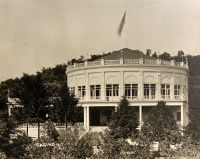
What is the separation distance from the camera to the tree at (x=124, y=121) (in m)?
35.6

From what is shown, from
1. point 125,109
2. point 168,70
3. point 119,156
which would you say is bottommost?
point 119,156

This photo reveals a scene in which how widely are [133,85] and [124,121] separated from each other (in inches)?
503

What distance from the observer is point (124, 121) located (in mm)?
37219

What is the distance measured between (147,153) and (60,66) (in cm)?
6347

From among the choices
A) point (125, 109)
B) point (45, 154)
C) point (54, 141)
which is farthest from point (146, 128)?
point (45, 154)

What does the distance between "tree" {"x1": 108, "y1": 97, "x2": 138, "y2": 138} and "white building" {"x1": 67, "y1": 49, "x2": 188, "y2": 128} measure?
9750 millimetres

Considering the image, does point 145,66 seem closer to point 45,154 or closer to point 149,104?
point 149,104

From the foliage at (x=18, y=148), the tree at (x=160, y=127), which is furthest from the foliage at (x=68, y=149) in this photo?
the tree at (x=160, y=127)

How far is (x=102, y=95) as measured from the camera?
49.8m

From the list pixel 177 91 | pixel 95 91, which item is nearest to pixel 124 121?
pixel 95 91

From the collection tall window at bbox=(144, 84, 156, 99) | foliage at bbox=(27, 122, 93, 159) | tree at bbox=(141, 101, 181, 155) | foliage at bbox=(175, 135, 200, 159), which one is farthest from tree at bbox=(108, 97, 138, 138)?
tall window at bbox=(144, 84, 156, 99)

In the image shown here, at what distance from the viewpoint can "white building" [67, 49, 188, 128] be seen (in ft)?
160

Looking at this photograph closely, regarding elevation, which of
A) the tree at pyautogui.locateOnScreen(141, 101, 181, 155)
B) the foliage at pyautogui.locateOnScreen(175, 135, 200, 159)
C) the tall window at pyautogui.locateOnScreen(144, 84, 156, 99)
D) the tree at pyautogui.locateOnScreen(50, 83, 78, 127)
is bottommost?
the foliage at pyautogui.locateOnScreen(175, 135, 200, 159)

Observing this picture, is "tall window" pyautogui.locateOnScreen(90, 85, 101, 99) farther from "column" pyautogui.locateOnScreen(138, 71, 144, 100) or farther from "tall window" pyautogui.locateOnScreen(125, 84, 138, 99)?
"column" pyautogui.locateOnScreen(138, 71, 144, 100)
